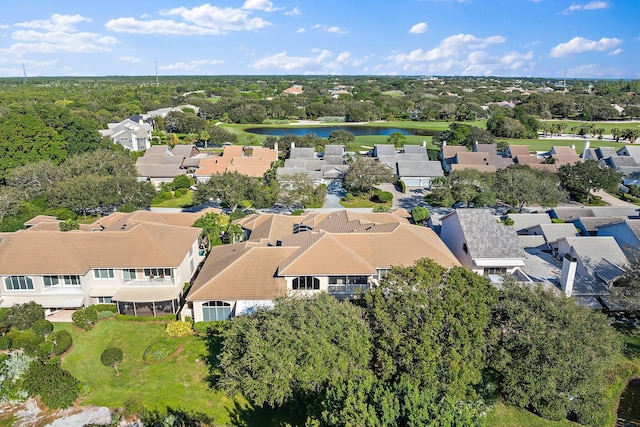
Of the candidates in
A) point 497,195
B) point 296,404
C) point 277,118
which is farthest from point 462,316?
point 277,118

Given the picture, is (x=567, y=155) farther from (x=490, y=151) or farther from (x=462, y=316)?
(x=462, y=316)

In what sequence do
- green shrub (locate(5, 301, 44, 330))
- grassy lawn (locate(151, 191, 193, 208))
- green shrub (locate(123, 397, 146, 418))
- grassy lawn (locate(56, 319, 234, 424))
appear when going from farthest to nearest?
1. grassy lawn (locate(151, 191, 193, 208))
2. green shrub (locate(5, 301, 44, 330))
3. grassy lawn (locate(56, 319, 234, 424))
4. green shrub (locate(123, 397, 146, 418))

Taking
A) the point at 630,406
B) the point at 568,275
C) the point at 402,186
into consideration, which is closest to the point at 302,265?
the point at 568,275

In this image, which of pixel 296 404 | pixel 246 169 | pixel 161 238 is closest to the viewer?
pixel 296 404

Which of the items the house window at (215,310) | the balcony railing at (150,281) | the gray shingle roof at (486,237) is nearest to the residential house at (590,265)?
the gray shingle roof at (486,237)

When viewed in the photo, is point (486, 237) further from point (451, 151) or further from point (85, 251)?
point (451, 151)

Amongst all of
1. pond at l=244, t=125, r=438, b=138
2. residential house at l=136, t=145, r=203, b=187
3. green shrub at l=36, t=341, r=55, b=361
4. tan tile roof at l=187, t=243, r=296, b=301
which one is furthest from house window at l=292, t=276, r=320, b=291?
pond at l=244, t=125, r=438, b=138

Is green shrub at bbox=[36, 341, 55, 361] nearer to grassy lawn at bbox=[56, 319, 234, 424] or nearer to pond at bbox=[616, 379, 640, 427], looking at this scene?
grassy lawn at bbox=[56, 319, 234, 424]
